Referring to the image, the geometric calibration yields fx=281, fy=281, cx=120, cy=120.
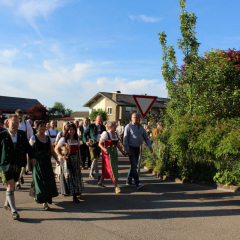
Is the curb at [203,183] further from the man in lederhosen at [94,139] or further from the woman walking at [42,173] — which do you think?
the woman walking at [42,173]

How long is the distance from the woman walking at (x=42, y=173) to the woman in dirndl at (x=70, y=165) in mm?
359

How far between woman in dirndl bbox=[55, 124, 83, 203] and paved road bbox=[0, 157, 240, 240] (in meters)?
0.29

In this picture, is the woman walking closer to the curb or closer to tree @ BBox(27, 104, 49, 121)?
the curb

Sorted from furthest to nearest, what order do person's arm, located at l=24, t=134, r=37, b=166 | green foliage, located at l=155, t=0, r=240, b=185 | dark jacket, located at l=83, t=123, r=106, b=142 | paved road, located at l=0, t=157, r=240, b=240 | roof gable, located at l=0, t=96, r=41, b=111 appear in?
roof gable, located at l=0, t=96, r=41, b=111
dark jacket, located at l=83, t=123, r=106, b=142
green foliage, located at l=155, t=0, r=240, b=185
person's arm, located at l=24, t=134, r=37, b=166
paved road, located at l=0, t=157, r=240, b=240

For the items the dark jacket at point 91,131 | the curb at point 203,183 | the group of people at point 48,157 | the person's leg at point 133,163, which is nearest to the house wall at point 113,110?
the curb at point 203,183

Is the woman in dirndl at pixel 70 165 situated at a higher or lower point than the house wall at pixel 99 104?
lower

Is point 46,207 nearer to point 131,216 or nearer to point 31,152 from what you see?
point 31,152

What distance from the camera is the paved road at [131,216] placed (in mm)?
4395

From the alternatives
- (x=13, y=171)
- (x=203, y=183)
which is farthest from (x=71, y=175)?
(x=203, y=183)

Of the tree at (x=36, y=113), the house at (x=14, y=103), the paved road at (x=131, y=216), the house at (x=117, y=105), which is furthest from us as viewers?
the house at (x=14, y=103)

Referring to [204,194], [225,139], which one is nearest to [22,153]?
[204,194]

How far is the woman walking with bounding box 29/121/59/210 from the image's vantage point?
5.60m

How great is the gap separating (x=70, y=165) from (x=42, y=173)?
0.76m

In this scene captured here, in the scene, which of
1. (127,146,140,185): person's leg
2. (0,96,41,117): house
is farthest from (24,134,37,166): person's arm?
(0,96,41,117): house
